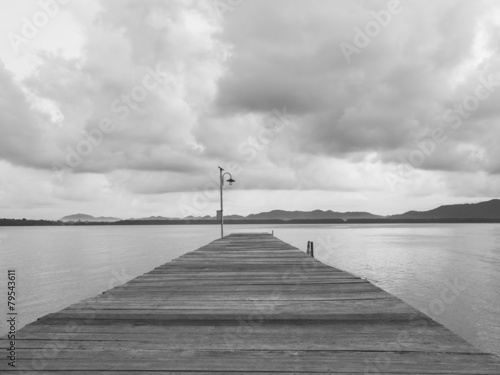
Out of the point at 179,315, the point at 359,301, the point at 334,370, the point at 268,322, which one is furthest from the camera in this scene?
the point at 359,301

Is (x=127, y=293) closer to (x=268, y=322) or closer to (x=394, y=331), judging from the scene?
(x=268, y=322)

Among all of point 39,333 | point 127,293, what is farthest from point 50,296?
point 39,333

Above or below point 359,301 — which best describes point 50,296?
below

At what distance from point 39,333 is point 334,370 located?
11.3ft

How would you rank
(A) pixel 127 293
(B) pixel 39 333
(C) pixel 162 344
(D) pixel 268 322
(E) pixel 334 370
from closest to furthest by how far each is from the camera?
(E) pixel 334 370 → (C) pixel 162 344 → (B) pixel 39 333 → (D) pixel 268 322 → (A) pixel 127 293

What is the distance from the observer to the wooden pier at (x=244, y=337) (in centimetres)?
330

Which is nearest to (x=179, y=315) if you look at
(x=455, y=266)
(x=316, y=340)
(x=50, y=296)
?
(x=316, y=340)

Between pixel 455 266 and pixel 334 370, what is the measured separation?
37.1m

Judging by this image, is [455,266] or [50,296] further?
[455,266]

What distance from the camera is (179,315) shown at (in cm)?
497

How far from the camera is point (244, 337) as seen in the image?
407cm

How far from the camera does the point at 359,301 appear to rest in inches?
221

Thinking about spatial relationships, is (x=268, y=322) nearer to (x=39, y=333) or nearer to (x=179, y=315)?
(x=179, y=315)

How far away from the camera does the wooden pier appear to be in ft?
10.8
